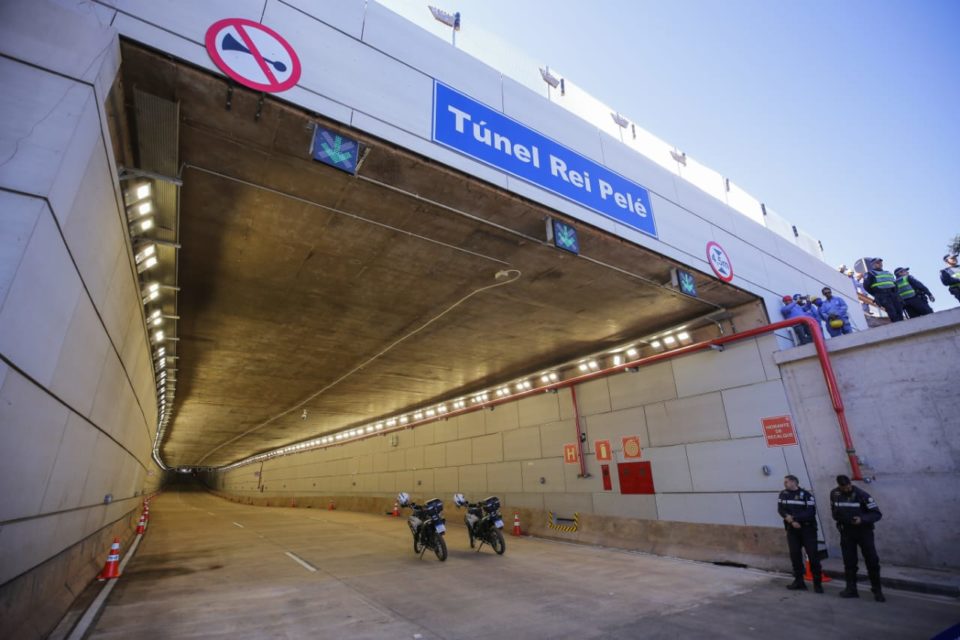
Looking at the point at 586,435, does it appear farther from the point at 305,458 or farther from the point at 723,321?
the point at 305,458

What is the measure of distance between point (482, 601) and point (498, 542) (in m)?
4.12

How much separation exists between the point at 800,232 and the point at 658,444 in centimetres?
831

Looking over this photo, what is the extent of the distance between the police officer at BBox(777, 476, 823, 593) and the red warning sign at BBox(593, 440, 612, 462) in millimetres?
5234

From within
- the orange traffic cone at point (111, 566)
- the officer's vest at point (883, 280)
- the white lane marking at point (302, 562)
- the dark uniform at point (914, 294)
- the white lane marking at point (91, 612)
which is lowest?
the white lane marking at point (302, 562)

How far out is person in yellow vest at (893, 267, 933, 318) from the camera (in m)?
8.63

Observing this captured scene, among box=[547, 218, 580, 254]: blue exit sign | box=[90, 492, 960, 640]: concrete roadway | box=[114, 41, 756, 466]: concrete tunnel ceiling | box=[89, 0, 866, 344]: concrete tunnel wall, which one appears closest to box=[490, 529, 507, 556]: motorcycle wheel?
box=[90, 492, 960, 640]: concrete roadway

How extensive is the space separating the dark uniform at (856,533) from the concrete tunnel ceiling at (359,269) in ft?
15.1

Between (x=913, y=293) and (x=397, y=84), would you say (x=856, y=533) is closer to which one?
(x=913, y=293)

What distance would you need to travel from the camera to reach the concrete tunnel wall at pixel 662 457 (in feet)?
30.7

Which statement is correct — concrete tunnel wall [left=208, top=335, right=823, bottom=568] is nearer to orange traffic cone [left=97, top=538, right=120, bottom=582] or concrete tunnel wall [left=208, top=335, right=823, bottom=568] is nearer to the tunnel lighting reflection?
orange traffic cone [left=97, top=538, right=120, bottom=582]

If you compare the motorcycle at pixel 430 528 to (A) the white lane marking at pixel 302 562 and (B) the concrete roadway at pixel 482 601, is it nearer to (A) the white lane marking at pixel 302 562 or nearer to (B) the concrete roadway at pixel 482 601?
(B) the concrete roadway at pixel 482 601

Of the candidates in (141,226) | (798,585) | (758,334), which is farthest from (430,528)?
(758,334)

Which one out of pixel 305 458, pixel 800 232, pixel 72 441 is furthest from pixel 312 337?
pixel 305 458

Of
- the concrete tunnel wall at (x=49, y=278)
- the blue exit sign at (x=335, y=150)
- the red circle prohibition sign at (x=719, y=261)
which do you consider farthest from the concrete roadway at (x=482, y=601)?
the red circle prohibition sign at (x=719, y=261)
